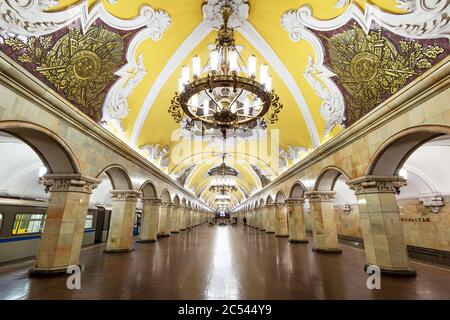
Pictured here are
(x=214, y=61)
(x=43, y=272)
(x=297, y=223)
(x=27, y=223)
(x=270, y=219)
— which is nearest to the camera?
(x=214, y=61)

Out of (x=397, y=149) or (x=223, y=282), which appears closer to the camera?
(x=223, y=282)

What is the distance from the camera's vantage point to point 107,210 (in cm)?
1141

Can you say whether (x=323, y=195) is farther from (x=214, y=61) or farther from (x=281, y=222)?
(x=214, y=61)

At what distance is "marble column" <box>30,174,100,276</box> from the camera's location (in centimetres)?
452

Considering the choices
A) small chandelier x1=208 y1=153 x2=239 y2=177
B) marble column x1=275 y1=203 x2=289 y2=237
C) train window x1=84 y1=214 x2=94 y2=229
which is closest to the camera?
train window x1=84 y1=214 x2=94 y2=229

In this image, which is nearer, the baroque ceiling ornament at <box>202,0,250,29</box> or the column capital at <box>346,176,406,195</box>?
the baroque ceiling ornament at <box>202,0,250,29</box>

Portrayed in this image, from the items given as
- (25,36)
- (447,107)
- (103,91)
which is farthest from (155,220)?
(447,107)

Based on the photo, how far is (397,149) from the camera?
470 cm

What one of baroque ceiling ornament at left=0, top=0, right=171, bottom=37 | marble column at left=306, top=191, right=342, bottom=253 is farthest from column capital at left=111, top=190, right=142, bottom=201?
marble column at left=306, top=191, right=342, bottom=253

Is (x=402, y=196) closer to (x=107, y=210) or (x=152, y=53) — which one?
(x=152, y=53)

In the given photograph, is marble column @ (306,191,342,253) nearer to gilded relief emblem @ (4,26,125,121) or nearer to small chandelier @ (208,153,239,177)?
small chandelier @ (208,153,239,177)

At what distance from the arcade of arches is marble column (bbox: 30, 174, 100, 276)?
0.02 metres

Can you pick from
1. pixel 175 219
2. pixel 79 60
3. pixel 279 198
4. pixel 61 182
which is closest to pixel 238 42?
pixel 79 60

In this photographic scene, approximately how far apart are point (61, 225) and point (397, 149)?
7.57 m
